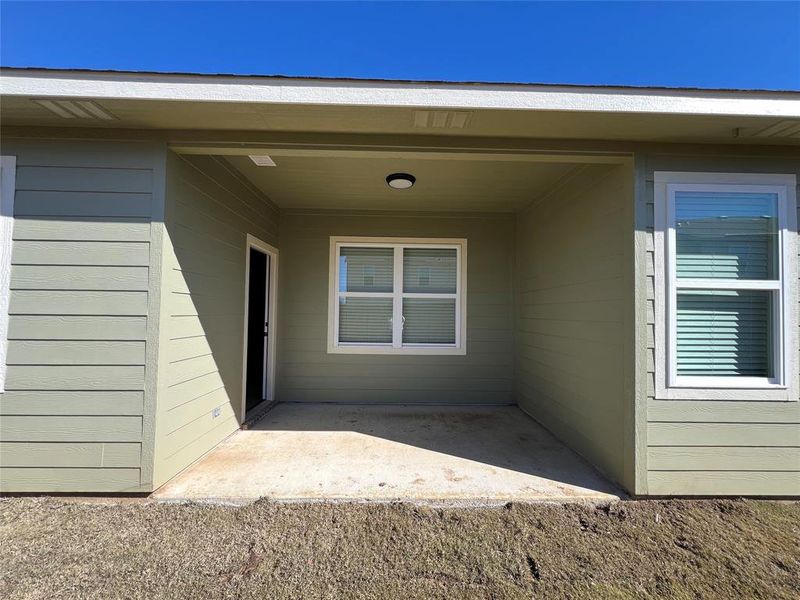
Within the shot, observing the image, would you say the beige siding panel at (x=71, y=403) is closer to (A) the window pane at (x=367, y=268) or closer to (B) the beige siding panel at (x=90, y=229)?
(B) the beige siding panel at (x=90, y=229)

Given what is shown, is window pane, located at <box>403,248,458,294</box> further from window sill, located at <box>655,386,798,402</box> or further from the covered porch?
window sill, located at <box>655,386,798,402</box>

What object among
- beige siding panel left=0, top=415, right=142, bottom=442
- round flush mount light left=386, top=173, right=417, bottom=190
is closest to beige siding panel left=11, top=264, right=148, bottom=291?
beige siding panel left=0, top=415, right=142, bottom=442

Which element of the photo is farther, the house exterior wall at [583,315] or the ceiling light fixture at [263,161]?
the ceiling light fixture at [263,161]

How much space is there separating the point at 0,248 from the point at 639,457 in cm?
440

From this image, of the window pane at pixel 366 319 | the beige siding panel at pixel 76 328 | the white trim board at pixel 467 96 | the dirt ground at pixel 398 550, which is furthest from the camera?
the window pane at pixel 366 319

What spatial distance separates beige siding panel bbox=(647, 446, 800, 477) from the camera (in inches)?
97.3

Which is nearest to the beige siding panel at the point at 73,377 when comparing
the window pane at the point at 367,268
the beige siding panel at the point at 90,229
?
the beige siding panel at the point at 90,229

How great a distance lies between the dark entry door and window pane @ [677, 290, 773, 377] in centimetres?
425

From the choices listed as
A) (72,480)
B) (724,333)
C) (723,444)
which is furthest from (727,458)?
(72,480)

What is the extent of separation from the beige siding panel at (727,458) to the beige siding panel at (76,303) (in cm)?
359

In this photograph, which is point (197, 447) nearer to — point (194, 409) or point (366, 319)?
point (194, 409)

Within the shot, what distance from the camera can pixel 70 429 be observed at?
2371mm

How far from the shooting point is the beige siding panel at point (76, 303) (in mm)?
2373

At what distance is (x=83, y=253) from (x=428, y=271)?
3.60 m
